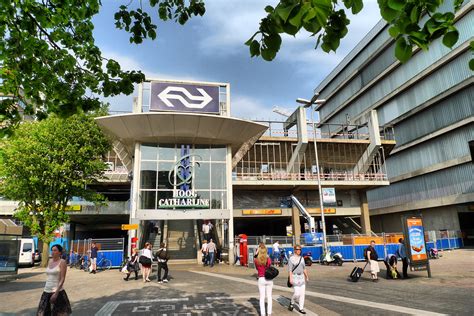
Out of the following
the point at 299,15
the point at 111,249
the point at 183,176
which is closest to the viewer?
the point at 299,15

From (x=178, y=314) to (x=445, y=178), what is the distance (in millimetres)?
39744

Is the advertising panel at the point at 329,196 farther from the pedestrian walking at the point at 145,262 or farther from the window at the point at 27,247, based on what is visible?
the window at the point at 27,247

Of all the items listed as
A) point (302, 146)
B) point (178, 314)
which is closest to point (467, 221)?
point (302, 146)

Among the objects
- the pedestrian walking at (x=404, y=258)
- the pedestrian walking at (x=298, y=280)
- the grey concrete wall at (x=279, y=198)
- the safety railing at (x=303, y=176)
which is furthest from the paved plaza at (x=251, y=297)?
the grey concrete wall at (x=279, y=198)

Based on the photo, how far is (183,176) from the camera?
995 inches

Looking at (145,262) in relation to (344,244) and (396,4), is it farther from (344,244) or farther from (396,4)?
(344,244)

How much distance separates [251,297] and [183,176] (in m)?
16.3

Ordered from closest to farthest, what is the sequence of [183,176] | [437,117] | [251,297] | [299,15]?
[299,15] → [251,297] → [183,176] → [437,117]

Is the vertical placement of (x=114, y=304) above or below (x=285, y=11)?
below

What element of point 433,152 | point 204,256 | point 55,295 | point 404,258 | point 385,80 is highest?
point 385,80

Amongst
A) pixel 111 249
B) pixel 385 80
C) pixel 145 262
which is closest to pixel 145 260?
pixel 145 262

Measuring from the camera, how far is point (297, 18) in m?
2.53

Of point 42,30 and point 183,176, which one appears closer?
point 42,30

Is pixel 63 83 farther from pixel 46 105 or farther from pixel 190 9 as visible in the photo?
pixel 190 9
